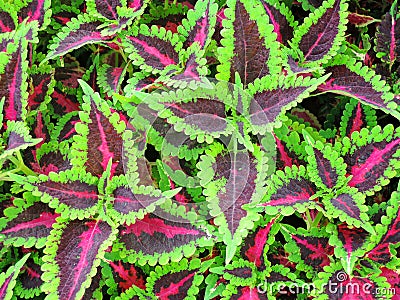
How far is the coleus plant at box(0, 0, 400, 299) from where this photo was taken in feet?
3.78

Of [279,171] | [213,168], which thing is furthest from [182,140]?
[279,171]

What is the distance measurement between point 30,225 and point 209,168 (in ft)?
1.48

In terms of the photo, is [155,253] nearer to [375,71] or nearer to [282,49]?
[282,49]

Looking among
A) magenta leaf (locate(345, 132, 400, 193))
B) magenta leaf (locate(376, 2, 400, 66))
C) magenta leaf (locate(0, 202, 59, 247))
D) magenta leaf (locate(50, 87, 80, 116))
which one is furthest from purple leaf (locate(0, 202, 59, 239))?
magenta leaf (locate(376, 2, 400, 66))

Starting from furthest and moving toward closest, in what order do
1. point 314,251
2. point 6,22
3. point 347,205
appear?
point 6,22, point 314,251, point 347,205

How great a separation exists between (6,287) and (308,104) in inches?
39.5

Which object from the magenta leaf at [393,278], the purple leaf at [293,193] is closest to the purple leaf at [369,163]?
the purple leaf at [293,193]

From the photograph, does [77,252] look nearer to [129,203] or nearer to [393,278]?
[129,203]

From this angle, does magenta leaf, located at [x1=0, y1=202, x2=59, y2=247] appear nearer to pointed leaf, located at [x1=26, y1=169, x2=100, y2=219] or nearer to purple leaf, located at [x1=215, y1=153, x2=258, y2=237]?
pointed leaf, located at [x1=26, y1=169, x2=100, y2=219]

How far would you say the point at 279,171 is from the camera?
3.86ft

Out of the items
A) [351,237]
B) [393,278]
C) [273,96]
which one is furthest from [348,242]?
[273,96]

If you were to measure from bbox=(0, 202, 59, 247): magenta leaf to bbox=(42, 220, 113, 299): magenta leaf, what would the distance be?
8cm

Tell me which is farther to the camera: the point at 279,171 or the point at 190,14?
the point at 190,14

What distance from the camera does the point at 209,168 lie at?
1199 mm
